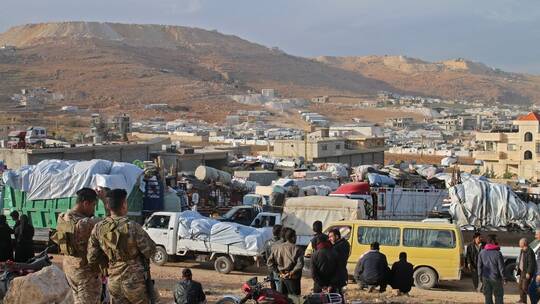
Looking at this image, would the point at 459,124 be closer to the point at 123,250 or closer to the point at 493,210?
the point at 493,210

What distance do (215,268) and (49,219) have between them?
4657 mm

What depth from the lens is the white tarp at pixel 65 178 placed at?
16984mm

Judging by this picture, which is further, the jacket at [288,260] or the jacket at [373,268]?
the jacket at [373,268]

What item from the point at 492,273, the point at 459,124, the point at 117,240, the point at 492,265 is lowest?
the point at 492,273

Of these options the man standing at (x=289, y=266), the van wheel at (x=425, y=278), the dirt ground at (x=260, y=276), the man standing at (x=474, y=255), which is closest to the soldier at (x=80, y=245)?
the man standing at (x=289, y=266)

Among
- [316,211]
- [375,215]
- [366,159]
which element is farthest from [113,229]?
[366,159]

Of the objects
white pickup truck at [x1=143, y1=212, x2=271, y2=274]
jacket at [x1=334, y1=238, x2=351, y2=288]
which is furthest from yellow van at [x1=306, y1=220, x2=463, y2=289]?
jacket at [x1=334, y1=238, x2=351, y2=288]

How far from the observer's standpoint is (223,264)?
1484cm

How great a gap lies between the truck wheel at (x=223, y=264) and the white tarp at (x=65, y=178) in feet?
11.4

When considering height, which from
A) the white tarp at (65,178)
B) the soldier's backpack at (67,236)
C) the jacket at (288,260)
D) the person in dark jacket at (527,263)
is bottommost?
the person in dark jacket at (527,263)

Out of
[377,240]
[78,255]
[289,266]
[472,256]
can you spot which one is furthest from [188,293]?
[472,256]

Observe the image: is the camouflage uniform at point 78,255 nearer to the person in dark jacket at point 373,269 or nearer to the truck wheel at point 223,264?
the person in dark jacket at point 373,269

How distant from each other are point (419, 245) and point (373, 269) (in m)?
2.88

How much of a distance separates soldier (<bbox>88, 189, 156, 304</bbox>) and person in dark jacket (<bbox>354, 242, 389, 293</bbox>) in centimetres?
538
